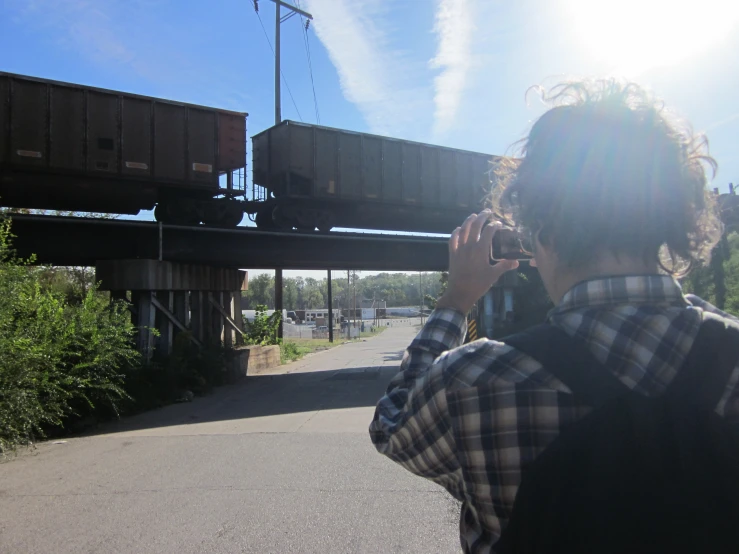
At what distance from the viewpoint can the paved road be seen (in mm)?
4363

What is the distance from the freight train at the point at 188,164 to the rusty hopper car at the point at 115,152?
24 mm

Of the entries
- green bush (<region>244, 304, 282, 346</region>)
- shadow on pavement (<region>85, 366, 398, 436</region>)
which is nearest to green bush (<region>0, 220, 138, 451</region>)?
shadow on pavement (<region>85, 366, 398, 436</region>)

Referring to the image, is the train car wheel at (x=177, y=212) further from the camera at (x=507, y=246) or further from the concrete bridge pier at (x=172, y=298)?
the camera at (x=507, y=246)

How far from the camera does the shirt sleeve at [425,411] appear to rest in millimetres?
1233

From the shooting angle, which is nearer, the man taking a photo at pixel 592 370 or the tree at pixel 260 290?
the man taking a photo at pixel 592 370

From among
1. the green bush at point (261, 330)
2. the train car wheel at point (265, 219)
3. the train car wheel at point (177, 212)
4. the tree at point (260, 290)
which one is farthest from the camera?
the tree at point (260, 290)

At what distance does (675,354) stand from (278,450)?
271 inches

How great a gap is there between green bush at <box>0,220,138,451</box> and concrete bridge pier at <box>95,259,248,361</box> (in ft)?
6.47

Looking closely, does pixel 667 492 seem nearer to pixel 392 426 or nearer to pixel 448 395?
pixel 448 395

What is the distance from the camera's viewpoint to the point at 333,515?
486 cm

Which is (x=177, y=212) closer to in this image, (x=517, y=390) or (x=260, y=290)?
(x=517, y=390)

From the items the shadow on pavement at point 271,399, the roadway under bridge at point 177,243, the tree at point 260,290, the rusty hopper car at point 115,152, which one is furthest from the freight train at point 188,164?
the tree at point 260,290

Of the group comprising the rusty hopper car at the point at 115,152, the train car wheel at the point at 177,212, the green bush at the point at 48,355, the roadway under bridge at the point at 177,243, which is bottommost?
the green bush at the point at 48,355

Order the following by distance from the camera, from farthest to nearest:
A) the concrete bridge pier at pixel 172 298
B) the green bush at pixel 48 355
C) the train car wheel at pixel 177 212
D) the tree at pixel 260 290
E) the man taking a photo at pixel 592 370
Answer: the tree at pixel 260 290, the train car wheel at pixel 177 212, the concrete bridge pier at pixel 172 298, the green bush at pixel 48 355, the man taking a photo at pixel 592 370
